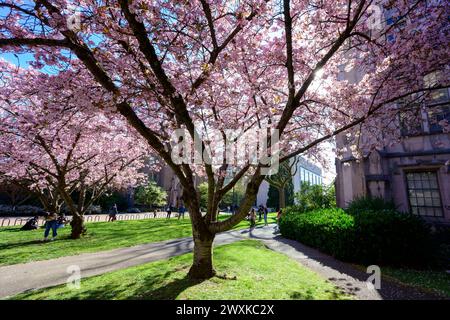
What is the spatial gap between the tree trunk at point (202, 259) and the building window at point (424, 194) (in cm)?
1179

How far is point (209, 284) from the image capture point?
6465mm

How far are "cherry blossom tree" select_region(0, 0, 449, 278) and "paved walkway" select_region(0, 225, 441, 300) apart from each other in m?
3.72

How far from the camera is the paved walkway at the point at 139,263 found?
655 centimetres

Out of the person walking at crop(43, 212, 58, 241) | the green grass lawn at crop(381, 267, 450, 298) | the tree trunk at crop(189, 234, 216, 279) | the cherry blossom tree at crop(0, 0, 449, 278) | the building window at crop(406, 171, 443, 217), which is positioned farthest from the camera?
the person walking at crop(43, 212, 58, 241)

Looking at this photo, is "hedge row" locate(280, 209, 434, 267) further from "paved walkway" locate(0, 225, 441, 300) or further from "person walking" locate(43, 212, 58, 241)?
"person walking" locate(43, 212, 58, 241)

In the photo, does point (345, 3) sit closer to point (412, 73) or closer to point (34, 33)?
point (412, 73)

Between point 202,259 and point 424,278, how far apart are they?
21.3ft

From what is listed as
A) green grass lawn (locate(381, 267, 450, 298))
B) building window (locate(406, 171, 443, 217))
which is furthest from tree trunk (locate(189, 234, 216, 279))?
building window (locate(406, 171, 443, 217))

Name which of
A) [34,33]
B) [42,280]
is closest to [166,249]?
[42,280]

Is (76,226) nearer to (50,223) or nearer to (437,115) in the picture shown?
(50,223)

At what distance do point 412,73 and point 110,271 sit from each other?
10.7 meters

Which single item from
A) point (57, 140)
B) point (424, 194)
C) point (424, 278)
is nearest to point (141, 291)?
point (424, 278)

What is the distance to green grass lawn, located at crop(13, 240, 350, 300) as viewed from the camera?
594 cm
